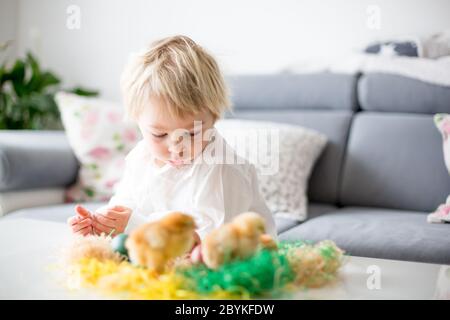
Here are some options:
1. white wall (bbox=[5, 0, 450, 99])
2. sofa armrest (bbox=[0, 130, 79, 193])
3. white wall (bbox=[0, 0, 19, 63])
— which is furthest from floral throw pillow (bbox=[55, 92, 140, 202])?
white wall (bbox=[0, 0, 19, 63])

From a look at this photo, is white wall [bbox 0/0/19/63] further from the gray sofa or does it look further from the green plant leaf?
the gray sofa

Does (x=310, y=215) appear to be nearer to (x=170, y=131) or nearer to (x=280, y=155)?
(x=280, y=155)

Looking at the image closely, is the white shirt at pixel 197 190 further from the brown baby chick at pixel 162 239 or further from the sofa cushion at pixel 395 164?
the sofa cushion at pixel 395 164

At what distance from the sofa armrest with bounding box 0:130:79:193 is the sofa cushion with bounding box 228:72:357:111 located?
0.73 m

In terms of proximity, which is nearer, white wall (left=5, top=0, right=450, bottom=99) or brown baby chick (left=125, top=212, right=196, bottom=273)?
brown baby chick (left=125, top=212, right=196, bottom=273)

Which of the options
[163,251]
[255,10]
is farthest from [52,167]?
[163,251]

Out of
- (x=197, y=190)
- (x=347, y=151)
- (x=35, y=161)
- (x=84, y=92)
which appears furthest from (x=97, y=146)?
(x=197, y=190)

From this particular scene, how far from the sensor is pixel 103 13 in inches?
121

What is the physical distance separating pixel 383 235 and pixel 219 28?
1556mm

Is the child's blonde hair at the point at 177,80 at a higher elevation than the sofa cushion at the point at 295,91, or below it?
higher

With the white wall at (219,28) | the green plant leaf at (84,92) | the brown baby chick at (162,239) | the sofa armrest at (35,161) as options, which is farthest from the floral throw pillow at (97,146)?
the brown baby chick at (162,239)

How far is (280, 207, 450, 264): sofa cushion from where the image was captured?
4.78ft

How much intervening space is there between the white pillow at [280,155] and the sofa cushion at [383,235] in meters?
0.14

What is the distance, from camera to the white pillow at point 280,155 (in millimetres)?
1941
